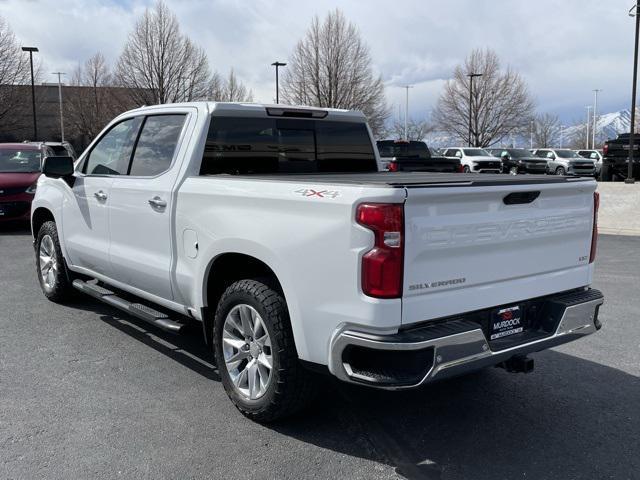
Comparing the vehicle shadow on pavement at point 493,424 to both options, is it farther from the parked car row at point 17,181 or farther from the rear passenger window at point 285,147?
the parked car row at point 17,181

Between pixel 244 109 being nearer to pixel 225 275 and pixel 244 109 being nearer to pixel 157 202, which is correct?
pixel 157 202

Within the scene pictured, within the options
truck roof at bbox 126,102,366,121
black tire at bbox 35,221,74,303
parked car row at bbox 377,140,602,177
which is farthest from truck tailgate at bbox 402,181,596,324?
parked car row at bbox 377,140,602,177

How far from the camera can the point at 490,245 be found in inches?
128

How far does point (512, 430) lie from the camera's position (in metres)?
3.65

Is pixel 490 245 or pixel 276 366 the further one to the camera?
pixel 276 366

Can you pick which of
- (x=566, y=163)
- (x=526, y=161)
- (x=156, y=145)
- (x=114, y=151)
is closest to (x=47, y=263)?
(x=114, y=151)

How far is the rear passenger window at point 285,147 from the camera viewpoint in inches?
177

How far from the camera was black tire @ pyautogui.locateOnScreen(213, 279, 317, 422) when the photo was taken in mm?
3371

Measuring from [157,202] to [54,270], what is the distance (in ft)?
8.44

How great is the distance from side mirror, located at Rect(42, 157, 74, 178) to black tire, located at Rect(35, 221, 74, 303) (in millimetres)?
916

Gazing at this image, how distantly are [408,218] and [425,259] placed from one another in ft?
0.77

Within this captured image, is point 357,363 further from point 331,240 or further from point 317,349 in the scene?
point 331,240

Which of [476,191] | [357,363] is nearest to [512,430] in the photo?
[357,363]

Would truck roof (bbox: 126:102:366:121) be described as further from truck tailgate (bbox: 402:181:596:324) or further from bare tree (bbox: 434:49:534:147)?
bare tree (bbox: 434:49:534:147)
